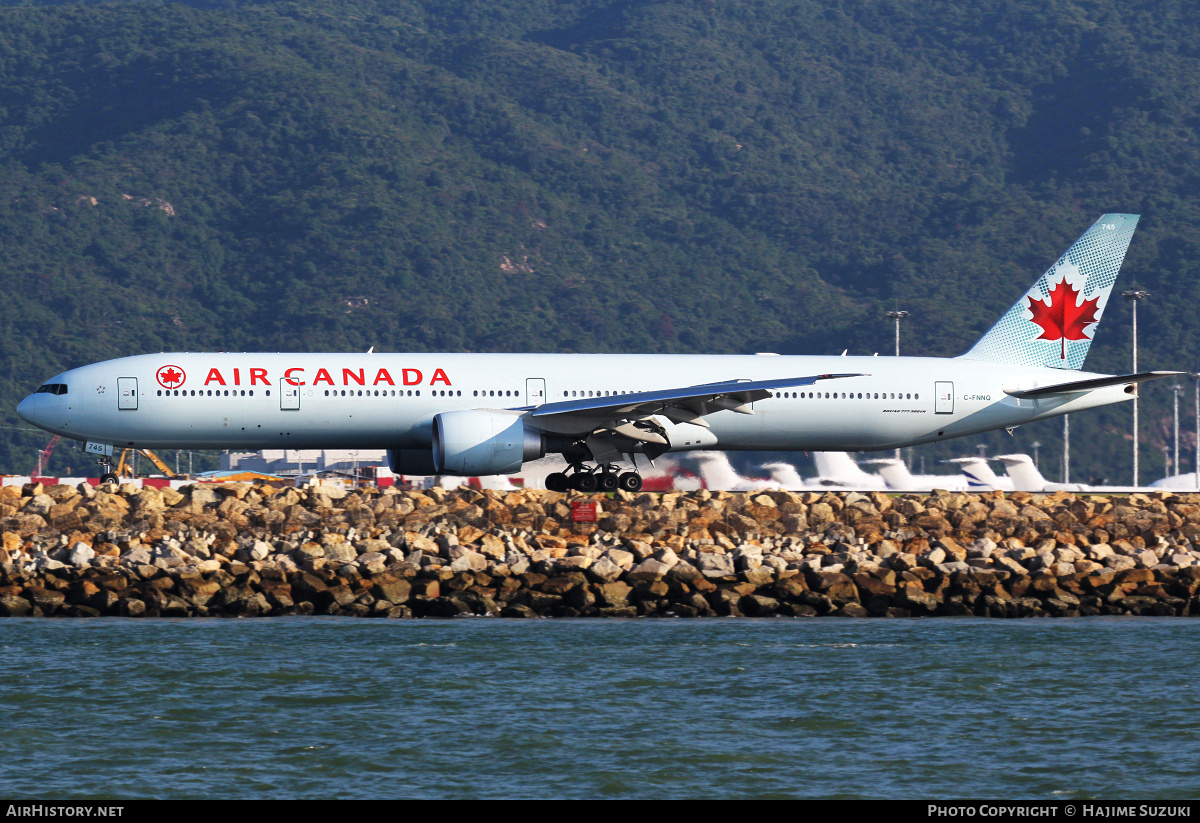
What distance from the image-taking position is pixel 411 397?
38.2 meters

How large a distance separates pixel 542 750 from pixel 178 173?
160333 millimetres

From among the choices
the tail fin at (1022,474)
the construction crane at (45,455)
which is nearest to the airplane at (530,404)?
the tail fin at (1022,474)

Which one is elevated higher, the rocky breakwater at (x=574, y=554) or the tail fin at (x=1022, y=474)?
the tail fin at (x=1022, y=474)

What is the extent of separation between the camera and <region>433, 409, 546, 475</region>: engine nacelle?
1425 inches

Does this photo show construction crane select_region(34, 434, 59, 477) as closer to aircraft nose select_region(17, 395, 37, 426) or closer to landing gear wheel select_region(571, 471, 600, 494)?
aircraft nose select_region(17, 395, 37, 426)

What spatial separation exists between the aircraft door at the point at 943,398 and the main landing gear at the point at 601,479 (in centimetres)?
840

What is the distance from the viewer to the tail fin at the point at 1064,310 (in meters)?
44.9

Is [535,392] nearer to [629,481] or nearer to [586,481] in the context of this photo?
[586,481]

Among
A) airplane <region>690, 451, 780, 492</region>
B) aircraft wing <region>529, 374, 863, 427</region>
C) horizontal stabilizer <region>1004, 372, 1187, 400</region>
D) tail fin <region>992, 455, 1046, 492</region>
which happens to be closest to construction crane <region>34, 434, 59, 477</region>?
tail fin <region>992, 455, 1046, 492</region>

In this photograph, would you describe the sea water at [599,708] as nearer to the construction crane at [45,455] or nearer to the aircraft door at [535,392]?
the aircraft door at [535,392]

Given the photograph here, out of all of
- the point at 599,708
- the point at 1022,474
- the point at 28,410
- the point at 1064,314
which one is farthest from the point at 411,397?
the point at 1022,474

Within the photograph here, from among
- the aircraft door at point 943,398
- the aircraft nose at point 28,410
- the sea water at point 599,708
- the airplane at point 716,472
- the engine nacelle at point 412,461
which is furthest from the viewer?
the airplane at point 716,472

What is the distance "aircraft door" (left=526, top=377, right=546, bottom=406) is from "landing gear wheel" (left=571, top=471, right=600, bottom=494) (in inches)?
82.2

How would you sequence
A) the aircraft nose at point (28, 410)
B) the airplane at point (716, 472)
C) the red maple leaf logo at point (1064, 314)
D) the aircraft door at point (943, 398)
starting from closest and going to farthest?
the aircraft nose at point (28, 410) < the aircraft door at point (943, 398) < the red maple leaf logo at point (1064, 314) < the airplane at point (716, 472)
